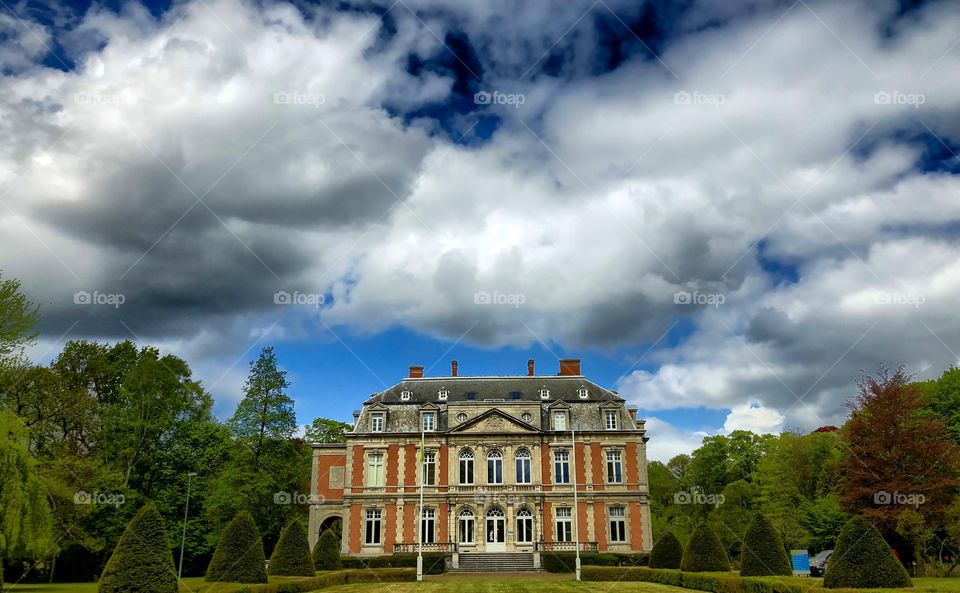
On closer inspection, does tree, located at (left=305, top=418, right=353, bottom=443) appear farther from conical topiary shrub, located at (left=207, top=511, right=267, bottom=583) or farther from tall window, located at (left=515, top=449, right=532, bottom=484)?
conical topiary shrub, located at (left=207, top=511, right=267, bottom=583)

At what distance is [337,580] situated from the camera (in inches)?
1254

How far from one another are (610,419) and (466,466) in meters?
11.4

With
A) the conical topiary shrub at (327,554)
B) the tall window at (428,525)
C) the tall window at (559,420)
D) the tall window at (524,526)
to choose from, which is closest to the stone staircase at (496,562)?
the tall window at (524,526)

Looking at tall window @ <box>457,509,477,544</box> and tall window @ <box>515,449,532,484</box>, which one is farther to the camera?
tall window @ <box>515,449,532,484</box>

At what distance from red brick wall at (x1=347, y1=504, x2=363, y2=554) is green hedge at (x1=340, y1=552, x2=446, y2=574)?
5312 mm

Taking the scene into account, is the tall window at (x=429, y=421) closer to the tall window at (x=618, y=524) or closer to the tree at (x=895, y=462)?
the tall window at (x=618, y=524)

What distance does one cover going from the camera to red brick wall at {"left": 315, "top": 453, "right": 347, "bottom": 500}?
50594mm

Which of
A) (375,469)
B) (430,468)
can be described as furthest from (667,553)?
(375,469)

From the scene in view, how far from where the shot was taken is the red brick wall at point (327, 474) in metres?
50.6

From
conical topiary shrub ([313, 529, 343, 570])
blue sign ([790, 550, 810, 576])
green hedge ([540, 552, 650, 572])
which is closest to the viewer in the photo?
blue sign ([790, 550, 810, 576])

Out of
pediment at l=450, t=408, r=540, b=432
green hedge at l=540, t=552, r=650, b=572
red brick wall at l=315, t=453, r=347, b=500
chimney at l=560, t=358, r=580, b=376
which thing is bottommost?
green hedge at l=540, t=552, r=650, b=572

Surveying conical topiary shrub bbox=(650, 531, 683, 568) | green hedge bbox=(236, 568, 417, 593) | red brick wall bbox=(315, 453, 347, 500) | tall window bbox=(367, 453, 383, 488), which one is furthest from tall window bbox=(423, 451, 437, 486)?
conical topiary shrub bbox=(650, 531, 683, 568)

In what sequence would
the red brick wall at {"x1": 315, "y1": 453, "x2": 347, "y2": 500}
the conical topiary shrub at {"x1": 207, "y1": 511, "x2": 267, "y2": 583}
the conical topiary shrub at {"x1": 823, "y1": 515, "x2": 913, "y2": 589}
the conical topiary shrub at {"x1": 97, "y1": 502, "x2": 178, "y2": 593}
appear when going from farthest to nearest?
the red brick wall at {"x1": 315, "y1": 453, "x2": 347, "y2": 500}
the conical topiary shrub at {"x1": 207, "y1": 511, "x2": 267, "y2": 583}
the conical topiary shrub at {"x1": 823, "y1": 515, "x2": 913, "y2": 589}
the conical topiary shrub at {"x1": 97, "y1": 502, "x2": 178, "y2": 593}

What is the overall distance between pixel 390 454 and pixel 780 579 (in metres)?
32.0
